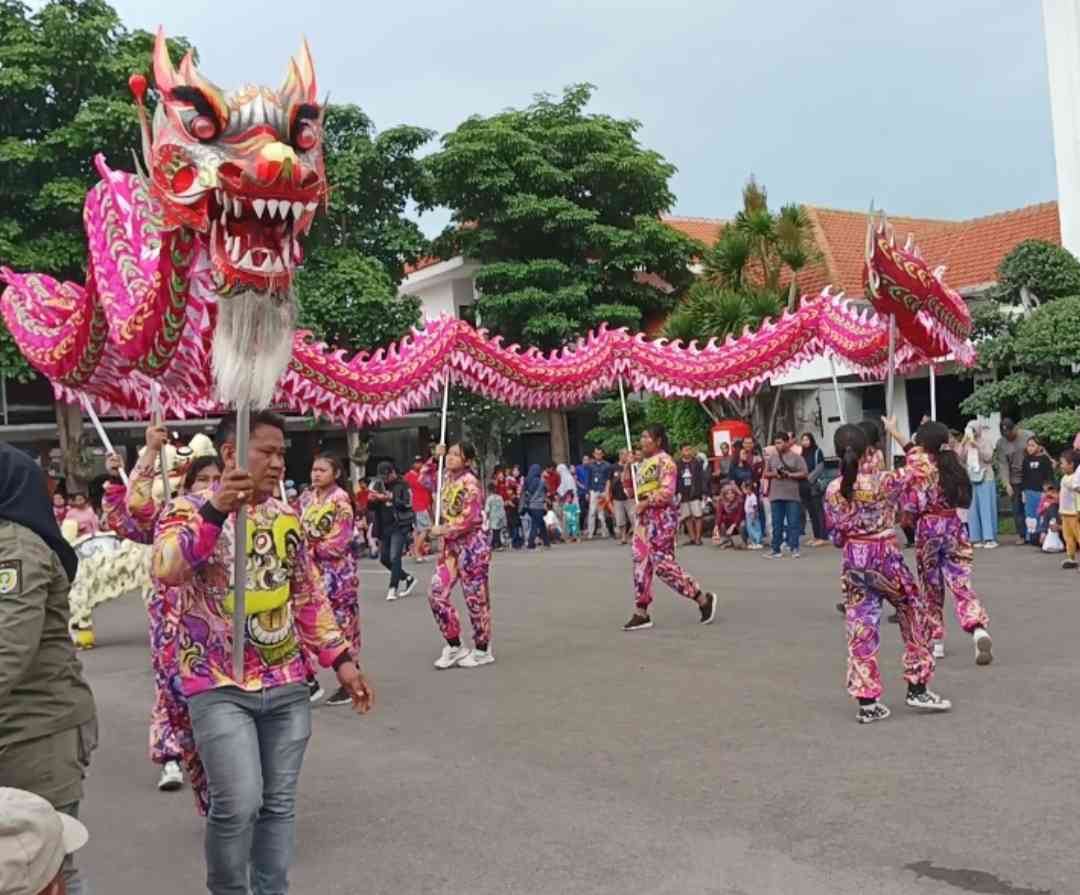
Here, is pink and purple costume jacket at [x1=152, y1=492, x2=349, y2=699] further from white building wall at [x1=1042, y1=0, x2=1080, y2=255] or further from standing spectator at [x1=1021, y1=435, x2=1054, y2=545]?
white building wall at [x1=1042, y1=0, x2=1080, y2=255]

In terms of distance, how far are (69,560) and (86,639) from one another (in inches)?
361

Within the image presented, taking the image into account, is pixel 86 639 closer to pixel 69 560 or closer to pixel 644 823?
pixel 644 823

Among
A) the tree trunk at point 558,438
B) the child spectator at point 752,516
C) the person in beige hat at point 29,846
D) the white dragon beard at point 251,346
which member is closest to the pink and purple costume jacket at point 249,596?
the white dragon beard at point 251,346

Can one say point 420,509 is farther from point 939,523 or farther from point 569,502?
point 939,523

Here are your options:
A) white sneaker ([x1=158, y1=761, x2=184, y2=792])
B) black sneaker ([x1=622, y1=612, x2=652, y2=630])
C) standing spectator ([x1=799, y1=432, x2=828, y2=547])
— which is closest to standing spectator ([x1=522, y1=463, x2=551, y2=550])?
standing spectator ([x1=799, y1=432, x2=828, y2=547])

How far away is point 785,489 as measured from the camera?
15.9 meters

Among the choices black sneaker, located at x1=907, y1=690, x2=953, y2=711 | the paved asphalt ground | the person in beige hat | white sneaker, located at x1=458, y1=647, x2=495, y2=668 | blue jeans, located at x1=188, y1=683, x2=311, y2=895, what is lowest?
the paved asphalt ground

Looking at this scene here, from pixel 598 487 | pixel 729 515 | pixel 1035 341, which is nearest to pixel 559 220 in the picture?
pixel 598 487

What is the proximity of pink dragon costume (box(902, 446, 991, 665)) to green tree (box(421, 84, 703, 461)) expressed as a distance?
16468 millimetres

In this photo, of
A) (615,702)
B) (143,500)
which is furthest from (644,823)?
(143,500)

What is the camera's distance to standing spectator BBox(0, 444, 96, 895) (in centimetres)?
285

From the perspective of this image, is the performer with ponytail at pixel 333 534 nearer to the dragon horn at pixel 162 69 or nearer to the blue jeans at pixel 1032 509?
the dragon horn at pixel 162 69

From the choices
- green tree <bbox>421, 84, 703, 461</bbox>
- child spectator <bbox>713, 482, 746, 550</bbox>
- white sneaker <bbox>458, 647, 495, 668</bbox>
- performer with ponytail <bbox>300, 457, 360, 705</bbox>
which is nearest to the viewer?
performer with ponytail <bbox>300, 457, 360, 705</bbox>

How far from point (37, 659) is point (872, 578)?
4606 mm
